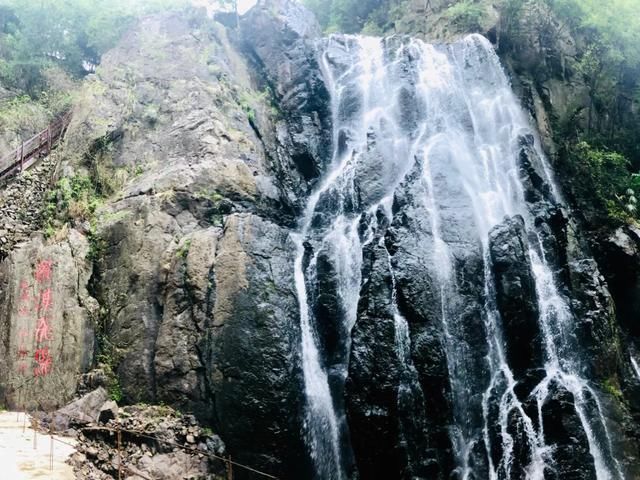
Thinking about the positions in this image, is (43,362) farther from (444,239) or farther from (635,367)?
(635,367)

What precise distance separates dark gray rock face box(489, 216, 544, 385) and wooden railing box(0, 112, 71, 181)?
51.2 ft

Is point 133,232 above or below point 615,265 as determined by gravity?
above

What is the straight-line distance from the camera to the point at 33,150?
18.0 meters

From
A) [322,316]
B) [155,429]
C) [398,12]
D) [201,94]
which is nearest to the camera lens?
[155,429]

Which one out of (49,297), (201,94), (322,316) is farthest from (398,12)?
(49,297)

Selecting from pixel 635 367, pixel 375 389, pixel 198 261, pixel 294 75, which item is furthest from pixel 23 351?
pixel 635 367

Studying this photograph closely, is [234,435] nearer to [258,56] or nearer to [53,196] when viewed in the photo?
[53,196]

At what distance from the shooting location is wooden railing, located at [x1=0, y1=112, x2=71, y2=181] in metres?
17.0

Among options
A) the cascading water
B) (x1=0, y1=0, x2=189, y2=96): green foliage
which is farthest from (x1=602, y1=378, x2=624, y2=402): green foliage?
(x1=0, y1=0, x2=189, y2=96): green foliage

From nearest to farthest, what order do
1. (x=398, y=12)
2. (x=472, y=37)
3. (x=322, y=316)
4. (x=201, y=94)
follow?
1. (x=322, y=316)
2. (x=201, y=94)
3. (x=472, y=37)
4. (x=398, y=12)

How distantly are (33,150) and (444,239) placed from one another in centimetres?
1460

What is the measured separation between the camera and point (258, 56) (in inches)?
955

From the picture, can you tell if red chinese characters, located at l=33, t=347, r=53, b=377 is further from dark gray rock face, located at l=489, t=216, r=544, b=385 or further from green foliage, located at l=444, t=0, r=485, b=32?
green foliage, located at l=444, t=0, r=485, b=32

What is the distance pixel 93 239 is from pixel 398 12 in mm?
23823
